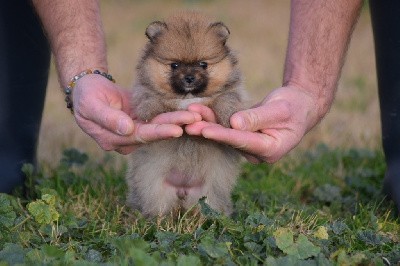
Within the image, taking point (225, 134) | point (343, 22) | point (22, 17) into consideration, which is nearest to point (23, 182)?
point (22, 17)

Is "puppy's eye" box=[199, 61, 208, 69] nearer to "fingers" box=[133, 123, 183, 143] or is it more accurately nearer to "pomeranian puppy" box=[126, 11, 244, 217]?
"pomeranian puppy" box=[126, 11, 244, 217]

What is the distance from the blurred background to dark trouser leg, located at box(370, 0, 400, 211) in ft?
2.82

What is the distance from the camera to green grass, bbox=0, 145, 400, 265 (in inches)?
114

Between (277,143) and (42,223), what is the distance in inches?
43.6

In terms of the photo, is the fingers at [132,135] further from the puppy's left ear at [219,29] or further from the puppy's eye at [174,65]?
the puppy's left ear at [219,29]

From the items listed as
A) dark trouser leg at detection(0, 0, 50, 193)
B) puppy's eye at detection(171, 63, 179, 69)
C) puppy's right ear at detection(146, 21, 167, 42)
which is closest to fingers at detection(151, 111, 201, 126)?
puppy's eye at detection(171, 63, 179, 69)

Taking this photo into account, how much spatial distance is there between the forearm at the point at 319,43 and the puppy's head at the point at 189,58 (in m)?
0.35

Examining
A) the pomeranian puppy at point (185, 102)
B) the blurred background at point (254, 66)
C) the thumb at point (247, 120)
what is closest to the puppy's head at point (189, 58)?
the pomeranian puppy at point (185, 102)

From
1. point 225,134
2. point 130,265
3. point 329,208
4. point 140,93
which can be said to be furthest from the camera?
point 329,208

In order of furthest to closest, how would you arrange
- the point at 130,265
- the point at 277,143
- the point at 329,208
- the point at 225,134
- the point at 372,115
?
the point at 372,115
the point at 329,208
the point at 277,143
the point at 225,134
the point at 130,265

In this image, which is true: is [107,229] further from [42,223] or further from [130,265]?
[130,265]

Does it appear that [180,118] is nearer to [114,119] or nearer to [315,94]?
[114,119]

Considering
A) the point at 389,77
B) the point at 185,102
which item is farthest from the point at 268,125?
the point at 389,77

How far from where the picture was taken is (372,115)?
593 cm
